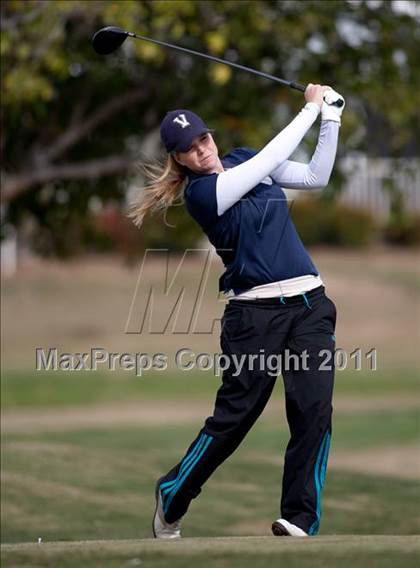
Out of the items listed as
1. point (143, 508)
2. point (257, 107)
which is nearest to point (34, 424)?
point (257, 107)

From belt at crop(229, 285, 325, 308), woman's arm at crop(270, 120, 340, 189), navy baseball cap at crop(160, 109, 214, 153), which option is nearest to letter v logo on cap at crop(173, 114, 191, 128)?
navy baseball cap at crop(160, 109, 214, 153)

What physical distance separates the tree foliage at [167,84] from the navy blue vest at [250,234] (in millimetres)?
6244

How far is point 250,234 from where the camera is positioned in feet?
21.2

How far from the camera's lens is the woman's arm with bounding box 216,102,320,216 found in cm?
636

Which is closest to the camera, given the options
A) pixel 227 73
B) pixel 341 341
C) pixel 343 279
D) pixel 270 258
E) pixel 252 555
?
pixel 252 555

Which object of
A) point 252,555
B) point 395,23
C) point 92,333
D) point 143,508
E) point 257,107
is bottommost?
point 92,333

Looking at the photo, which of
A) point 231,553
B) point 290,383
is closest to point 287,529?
point 290,383

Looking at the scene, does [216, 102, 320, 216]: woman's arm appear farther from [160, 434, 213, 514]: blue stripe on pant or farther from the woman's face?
[160, 434, 213, 514]: blue stripe on pant

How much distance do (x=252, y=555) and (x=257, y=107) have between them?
9074mm

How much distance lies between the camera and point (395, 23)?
47.3ft

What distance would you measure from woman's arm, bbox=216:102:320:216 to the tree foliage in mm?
6322

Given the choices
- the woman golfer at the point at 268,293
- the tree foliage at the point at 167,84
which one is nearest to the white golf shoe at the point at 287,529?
the woman golfer at the point at 268,293

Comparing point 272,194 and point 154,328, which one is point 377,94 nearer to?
point 272,194

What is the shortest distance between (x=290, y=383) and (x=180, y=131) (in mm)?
1291
